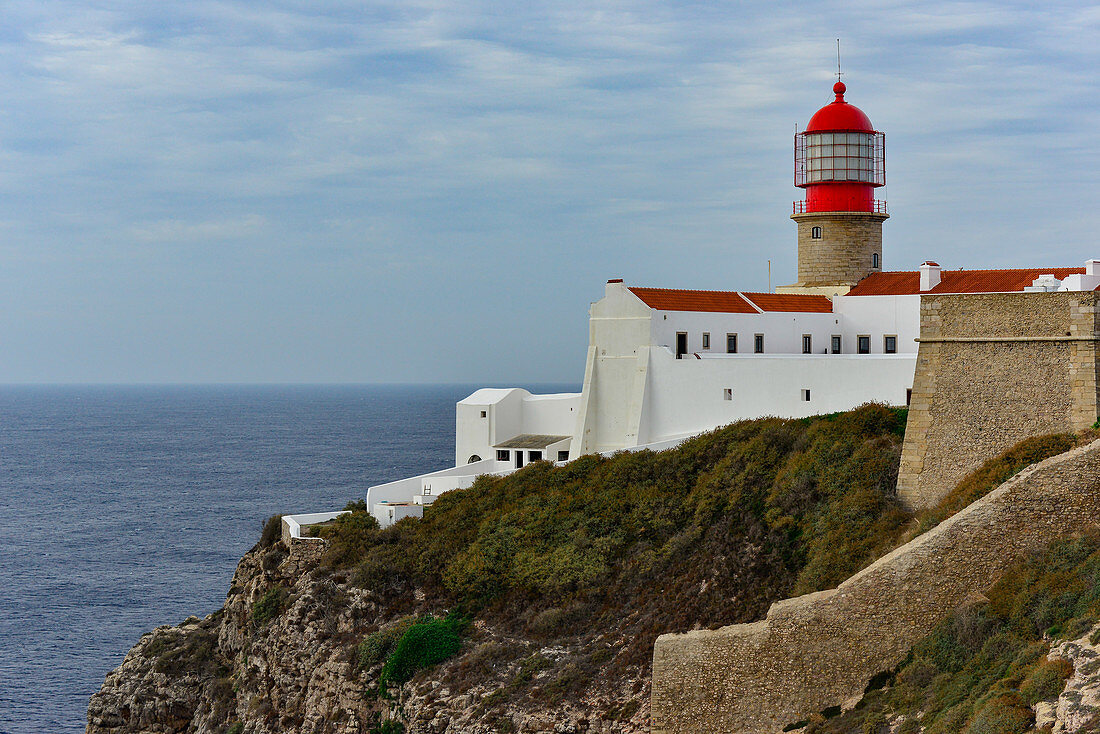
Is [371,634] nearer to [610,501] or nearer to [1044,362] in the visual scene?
[610,501]

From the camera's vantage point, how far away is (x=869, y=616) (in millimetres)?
18906

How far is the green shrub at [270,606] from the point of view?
30203 mm

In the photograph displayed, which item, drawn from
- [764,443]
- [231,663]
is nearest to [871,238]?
[764,443]

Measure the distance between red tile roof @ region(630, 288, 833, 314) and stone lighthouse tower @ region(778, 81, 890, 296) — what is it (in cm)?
113

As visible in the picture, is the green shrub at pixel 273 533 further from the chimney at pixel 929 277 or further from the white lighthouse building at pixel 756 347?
the chimney at pixel 929 277

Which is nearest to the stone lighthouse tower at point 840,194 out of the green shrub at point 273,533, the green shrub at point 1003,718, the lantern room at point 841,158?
the lantern room at point 841,158

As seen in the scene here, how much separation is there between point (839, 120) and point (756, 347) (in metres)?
7.92

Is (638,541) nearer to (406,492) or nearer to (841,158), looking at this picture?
(406,492)

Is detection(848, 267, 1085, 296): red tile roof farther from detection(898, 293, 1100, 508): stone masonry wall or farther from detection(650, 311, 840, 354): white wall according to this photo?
detection(898, 293, 1100, 508): stone masonry wall

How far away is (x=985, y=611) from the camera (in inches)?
712

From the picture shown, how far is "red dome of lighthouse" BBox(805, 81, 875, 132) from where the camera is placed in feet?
120

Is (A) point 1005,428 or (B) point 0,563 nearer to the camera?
(A) point 1005,428

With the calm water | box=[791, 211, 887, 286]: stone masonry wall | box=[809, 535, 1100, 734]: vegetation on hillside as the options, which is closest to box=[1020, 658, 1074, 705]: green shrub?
box=[809, 535, 1100, 734]: vegetation on hillside

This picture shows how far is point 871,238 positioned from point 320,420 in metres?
119
